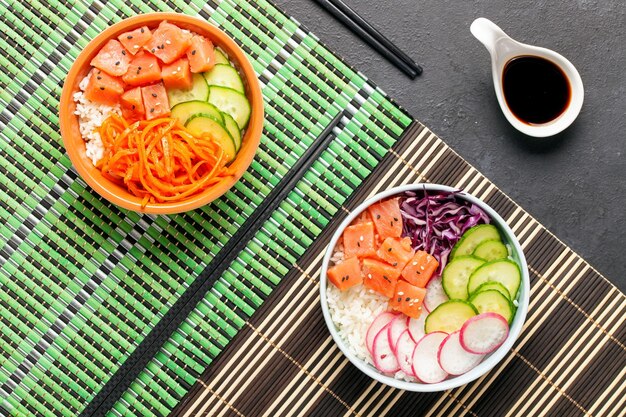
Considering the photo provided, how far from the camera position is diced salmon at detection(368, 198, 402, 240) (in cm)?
256

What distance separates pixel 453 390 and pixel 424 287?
0.47 metres

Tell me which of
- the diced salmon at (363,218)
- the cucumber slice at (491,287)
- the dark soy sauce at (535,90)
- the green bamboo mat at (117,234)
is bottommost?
the green bamboo mat at (117,234)

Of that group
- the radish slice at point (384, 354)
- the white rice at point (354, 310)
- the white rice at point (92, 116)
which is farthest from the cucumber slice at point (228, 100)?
the radish slice at point (384, 354)

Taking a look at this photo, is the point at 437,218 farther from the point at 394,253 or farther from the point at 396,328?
the point at 396,328

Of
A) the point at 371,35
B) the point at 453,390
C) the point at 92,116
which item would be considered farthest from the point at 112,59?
the point at 453,390

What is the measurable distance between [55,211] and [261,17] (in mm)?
1034

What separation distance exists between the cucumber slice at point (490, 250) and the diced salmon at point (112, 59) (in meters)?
1.33

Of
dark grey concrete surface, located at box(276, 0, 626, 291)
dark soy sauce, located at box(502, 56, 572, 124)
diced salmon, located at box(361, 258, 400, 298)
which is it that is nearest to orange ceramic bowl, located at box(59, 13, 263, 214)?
dark grey concrete surface, located at box(276, 0, 626, 291)

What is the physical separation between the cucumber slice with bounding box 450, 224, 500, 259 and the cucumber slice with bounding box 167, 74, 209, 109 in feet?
3.25

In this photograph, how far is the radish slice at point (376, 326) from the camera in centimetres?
252

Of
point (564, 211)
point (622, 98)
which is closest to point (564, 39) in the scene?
point (622, 98)

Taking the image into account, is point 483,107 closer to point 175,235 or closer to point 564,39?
point 564,39

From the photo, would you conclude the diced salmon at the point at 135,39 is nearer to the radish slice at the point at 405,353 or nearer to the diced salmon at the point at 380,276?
the diced salmon at the point at 380,276

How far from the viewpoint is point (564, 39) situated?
2.87 metres
